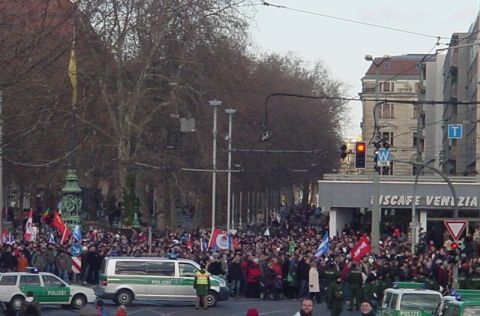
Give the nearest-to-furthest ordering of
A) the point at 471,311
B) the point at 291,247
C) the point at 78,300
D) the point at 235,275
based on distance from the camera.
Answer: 1. the point at 471,311
2. the point at 78,300
3. the point at 235,275
4. the point at 291,247

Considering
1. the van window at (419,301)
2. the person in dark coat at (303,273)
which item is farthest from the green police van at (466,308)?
the person in dark coat at (303,273)

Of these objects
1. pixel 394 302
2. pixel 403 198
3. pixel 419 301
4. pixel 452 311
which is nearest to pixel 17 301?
pixel 394 302

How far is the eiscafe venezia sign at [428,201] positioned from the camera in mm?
68312

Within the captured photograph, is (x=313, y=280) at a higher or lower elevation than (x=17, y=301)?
→ higher

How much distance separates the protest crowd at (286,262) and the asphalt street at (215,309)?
0.69m

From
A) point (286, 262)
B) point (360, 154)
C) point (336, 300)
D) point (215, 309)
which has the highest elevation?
point (360, 154)

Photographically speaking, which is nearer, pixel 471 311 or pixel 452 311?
pixel 471 311

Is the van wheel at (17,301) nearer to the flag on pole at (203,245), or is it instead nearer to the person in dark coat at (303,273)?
the person in dark coat at (303,273)

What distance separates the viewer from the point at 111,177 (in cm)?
7312

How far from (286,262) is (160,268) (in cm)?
465

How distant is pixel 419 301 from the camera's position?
29922mm

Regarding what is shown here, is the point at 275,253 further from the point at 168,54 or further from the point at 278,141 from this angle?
the point at 278,141

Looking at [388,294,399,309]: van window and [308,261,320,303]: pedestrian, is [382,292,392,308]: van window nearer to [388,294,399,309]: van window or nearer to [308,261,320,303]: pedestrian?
[388,294,399,309]: van window

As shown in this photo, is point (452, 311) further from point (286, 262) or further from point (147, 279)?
point (286, 262)
